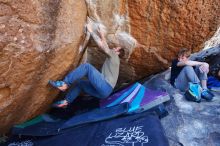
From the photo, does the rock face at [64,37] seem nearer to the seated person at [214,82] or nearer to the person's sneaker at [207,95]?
the seated person at [214,82]

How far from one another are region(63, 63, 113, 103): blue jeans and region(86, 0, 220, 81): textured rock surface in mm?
600

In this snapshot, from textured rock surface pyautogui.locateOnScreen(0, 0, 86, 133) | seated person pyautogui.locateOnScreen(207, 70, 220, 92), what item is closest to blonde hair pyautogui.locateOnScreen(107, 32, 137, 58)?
textured rock surface pyautogui.locateOnScreen(0, 0, 86, 133)

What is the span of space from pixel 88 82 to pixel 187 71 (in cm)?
141

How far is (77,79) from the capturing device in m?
4.10

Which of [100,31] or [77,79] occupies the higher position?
[100,31]

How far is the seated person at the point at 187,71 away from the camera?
456 cm

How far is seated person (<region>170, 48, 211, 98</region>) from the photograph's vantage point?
4.56 metres

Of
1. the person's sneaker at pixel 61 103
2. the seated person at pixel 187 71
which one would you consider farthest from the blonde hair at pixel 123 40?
the person's sneaker at pixel 61 103


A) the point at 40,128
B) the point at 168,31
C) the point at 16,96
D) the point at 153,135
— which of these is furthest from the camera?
the point at 168,31

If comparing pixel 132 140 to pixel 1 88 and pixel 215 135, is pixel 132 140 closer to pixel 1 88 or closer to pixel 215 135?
pixel 215 135

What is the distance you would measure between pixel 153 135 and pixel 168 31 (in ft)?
5.09

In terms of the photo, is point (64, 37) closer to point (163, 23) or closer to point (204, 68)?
point (163, 23)

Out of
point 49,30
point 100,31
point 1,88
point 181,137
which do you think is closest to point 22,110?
point 1,88

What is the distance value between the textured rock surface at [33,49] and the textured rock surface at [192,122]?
4.78 feet
